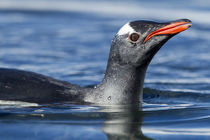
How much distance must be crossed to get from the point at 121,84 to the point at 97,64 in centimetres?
472

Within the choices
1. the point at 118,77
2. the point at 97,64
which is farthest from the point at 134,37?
the point at 97,64

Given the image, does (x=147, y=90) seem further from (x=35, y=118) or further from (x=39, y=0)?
(x=39, y=0)

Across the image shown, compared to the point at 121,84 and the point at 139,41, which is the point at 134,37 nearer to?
the point at 139,41

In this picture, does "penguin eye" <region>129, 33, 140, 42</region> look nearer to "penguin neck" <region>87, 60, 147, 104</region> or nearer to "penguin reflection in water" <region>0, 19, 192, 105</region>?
"penguin reflection in water" <region>0, 19, 192, 105</region>

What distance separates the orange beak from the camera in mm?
7004

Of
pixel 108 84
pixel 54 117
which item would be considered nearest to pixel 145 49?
pixel 108 84

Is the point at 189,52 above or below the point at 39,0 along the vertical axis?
below

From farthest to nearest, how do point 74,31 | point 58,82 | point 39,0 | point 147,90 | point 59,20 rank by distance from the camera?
point 39,0 → point 59,20 → point 74,31 → point 147,90 → point 58,82

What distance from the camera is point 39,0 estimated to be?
20188 millimetres

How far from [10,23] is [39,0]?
13.2 feet

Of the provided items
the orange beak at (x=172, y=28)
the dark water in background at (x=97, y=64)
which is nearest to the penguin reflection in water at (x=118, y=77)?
the orange beak at (x=172, y=28)

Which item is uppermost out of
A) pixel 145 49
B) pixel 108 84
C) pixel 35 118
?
pixel 145 49

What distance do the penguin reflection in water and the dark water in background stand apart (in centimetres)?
21

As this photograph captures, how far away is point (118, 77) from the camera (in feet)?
25.0
